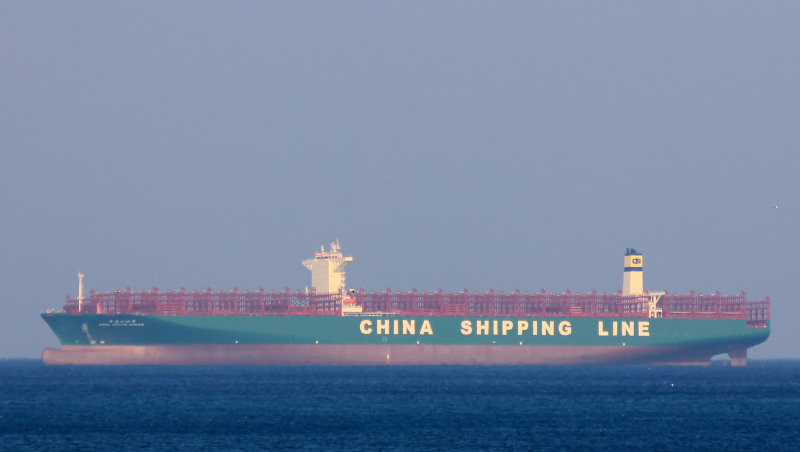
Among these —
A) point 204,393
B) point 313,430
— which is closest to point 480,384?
point 204,393

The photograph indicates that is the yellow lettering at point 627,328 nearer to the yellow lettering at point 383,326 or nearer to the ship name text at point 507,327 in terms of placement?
the ship name text at point 507,327

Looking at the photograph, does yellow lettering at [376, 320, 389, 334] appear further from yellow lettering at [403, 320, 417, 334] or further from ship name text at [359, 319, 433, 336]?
yellow lettering at [403, 320, 417, 334]

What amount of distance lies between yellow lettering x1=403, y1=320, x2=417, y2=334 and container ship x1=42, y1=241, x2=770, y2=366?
7 centimetres

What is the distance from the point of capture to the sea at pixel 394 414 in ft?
132

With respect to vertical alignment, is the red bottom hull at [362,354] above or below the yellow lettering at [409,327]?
below

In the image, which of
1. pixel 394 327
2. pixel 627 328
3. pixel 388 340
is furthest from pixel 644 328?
pixel 388 340

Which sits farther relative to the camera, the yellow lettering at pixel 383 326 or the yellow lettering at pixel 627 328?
the yellow lettering at pixel 627 328

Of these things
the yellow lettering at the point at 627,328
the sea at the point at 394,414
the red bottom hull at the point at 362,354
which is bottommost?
the sea at the point at 394,414

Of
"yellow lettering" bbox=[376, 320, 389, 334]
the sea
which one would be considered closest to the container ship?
"yellow lettering" bbox=[376, 320, 389, 334]

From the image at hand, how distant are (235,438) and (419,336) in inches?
1762

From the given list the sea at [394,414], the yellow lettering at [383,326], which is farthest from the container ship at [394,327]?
the sea at [394,414]

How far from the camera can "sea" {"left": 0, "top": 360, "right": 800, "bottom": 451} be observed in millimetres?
40281

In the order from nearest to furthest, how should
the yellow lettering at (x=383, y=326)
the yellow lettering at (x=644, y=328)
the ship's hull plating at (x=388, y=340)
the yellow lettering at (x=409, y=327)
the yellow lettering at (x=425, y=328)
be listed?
the ship's hull plating at (x=388, y=340), the yellow lettering at (x=383, y=326), the yellow lettering at (x=409, y=327), the yellow lettering at (x=425, y=328), the yellow lettering at (x=644, y=328)

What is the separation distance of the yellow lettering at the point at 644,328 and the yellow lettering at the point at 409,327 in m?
16.3
